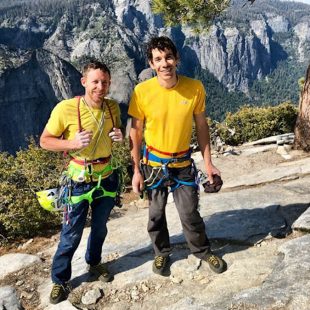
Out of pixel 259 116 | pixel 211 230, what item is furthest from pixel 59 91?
pixel 211 230

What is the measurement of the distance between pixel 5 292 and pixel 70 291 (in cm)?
102

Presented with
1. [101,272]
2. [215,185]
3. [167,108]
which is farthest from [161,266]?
[167,108]

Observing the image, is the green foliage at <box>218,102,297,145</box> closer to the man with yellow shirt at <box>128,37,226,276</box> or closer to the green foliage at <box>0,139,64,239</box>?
the green foliage at <box>0,139,64,239</box>

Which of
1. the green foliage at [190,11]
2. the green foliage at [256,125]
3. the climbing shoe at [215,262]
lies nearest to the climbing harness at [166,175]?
the climbing shoe at [215,262]

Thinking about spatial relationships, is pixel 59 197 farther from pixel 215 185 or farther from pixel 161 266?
pixel 215 185

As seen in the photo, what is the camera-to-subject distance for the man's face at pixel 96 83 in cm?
445

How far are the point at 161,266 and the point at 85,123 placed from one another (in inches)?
82.8

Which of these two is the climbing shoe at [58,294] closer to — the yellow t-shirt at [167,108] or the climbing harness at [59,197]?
the climbing harness at [59,197]

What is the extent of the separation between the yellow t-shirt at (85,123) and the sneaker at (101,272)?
→ 144 cm

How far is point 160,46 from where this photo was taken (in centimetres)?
441

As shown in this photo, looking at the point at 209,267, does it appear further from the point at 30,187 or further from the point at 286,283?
the point at 30,187

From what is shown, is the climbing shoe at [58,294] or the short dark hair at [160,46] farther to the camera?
the climbing shoe at [58,294]

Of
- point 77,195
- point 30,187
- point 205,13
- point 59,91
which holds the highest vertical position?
point 205,13

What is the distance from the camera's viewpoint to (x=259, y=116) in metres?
15.4
